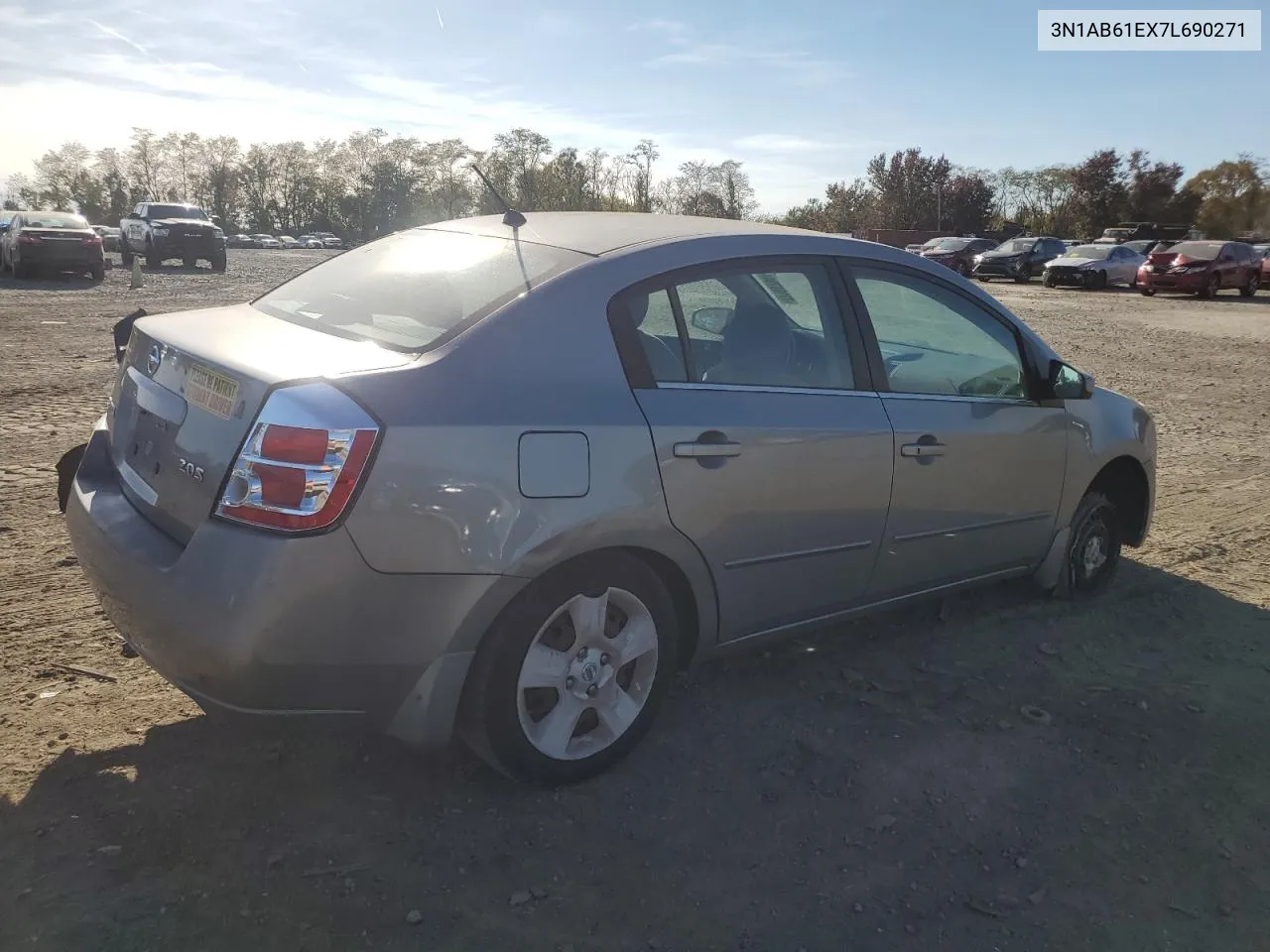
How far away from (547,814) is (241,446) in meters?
1.33

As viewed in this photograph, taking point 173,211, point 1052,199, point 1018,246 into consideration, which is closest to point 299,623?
point 173,211

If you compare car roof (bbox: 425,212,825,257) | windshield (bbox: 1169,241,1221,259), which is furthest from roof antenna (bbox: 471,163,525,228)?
windshield (bbox: 1169,241,1221,259)

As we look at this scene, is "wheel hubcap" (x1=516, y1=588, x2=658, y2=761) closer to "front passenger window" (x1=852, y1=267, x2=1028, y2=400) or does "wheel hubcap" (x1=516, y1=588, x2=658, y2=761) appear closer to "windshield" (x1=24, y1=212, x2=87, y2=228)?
"front passenger window" (x1=852, y1=267, x2=1028, y2=400)

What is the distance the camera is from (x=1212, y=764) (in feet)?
11.3

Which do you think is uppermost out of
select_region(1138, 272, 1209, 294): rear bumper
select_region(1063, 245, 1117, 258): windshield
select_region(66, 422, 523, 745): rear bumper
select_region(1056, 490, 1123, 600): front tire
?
select_region(1063, 245, 1117, 258): windshield

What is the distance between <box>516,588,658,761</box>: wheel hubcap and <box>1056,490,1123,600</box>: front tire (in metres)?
2.43

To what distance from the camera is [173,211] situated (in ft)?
98.7

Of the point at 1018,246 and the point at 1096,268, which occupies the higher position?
the point at 1018,246

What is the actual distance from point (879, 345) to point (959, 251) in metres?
36.4

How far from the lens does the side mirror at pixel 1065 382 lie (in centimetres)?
433

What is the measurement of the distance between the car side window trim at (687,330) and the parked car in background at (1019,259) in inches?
1338

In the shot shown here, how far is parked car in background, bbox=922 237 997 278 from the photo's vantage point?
36.7 meters

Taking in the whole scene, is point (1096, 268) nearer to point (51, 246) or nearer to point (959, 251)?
point (959, 251)

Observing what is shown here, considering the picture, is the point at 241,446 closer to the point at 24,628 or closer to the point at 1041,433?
the point at 24,628
